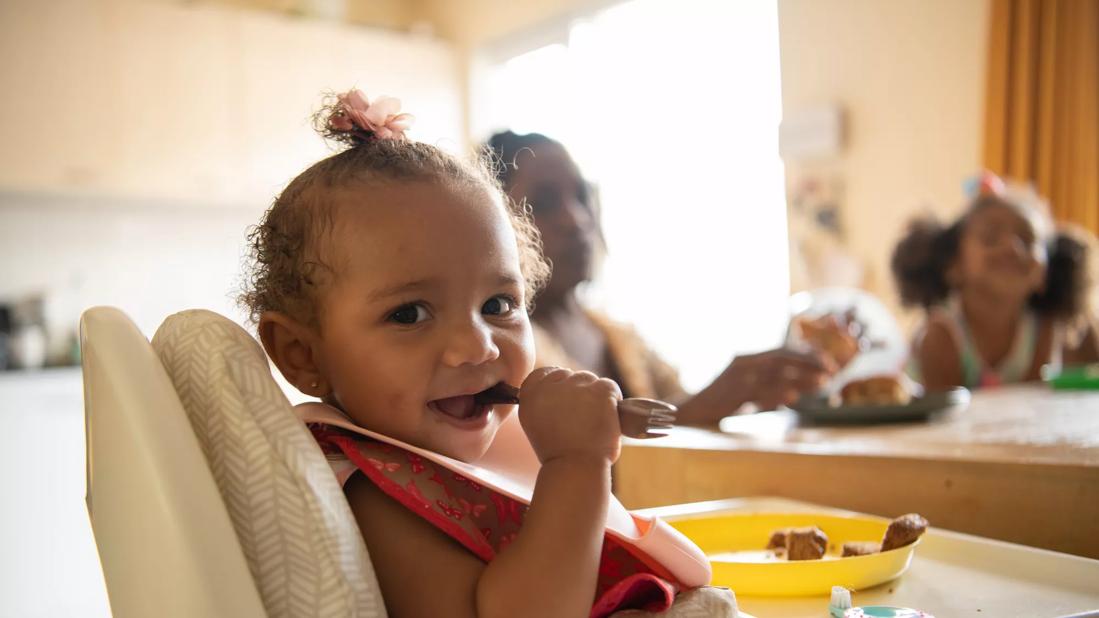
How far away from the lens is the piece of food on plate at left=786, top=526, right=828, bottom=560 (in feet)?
2.77

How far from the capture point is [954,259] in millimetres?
2910

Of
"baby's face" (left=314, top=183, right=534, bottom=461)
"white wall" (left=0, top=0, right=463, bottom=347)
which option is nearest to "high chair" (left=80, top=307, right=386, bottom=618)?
"baby's face" (left=314, top=183, right=534, bottom=461)

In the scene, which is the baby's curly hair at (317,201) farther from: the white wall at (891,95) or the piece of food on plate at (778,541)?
the white wall at (891,95)

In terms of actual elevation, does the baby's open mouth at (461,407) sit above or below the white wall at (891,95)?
below

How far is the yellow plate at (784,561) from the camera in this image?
0.79 metres

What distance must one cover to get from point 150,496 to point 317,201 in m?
0.31

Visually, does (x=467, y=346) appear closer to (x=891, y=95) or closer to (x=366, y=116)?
(x=366, y=116)

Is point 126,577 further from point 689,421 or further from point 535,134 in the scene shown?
point 535,134

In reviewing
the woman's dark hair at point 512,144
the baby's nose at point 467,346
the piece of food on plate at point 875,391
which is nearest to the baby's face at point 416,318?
the baby's nose at point 467,346

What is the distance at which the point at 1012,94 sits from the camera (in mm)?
3312


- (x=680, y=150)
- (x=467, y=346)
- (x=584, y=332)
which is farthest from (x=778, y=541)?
(x=680, y=150)

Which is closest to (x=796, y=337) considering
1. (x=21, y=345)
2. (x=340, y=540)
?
(x=340, y=540)

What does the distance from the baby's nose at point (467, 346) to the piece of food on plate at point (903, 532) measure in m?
0.42

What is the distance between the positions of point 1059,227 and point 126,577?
→ 134 inches
